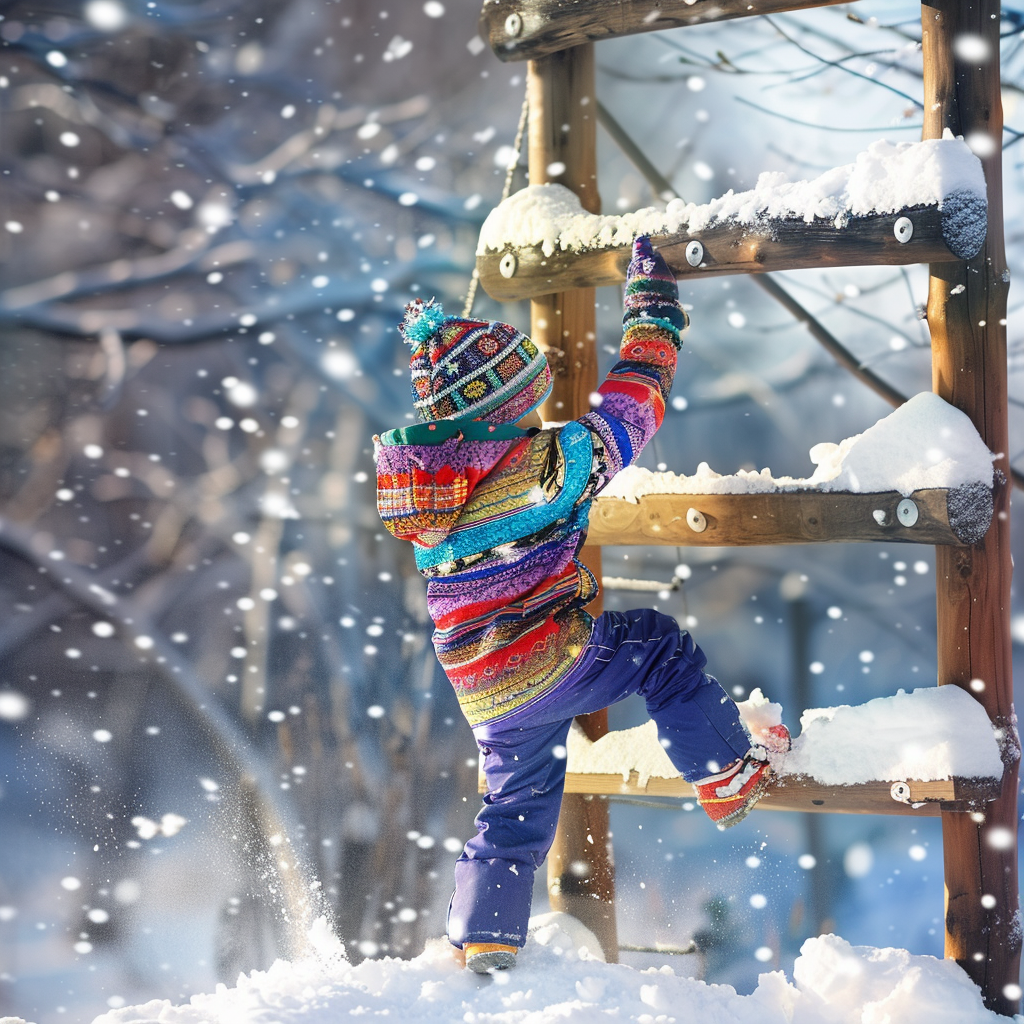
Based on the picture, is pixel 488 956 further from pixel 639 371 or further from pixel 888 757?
pixel 639 371

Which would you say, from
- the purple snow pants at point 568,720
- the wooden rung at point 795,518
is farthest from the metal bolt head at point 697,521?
the purple snow pants at point 568,720

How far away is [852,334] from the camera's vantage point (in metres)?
3.46

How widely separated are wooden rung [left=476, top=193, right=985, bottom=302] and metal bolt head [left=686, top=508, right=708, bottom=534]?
0.54 metres

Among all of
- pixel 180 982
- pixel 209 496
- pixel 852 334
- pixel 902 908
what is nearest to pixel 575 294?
pixel 852 334

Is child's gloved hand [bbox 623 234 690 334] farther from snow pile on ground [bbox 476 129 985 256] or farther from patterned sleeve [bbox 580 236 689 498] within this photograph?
snow pile on ground [bbox 476 129 985 256]

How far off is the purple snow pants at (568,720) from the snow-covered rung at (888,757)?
181 mm

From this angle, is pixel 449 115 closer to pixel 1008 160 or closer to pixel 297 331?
pixel 297 331

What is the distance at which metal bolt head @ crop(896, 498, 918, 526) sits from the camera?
204 centimetres

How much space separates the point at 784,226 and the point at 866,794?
1.22 metres

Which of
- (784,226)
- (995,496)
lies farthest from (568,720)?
(784,226)

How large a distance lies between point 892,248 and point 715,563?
6.10 ft

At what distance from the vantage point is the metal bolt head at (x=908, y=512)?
2.04m

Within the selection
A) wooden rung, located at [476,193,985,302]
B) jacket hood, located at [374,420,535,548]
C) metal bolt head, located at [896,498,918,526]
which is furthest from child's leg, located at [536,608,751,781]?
wooden rung, located at [476,193,985,302]

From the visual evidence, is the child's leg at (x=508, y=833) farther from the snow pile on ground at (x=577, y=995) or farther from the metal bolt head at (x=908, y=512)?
the metal bolt head at (x=908, y=512)
